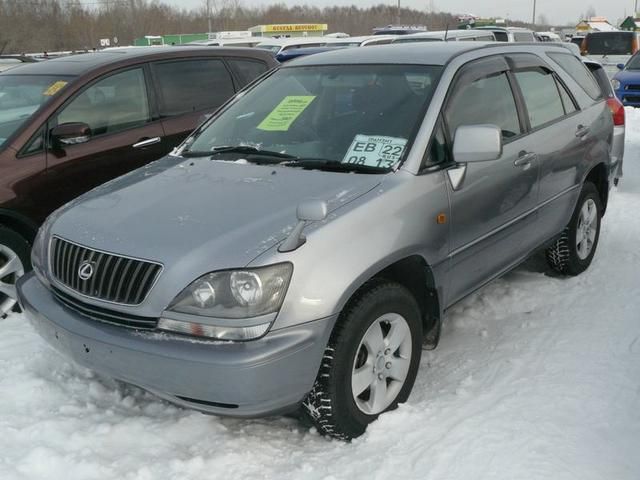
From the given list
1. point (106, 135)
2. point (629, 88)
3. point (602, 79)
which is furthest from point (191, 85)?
point (629, 88)

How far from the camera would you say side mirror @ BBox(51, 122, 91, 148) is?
4535 mm

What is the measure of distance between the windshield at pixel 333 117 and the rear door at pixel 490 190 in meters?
0.27

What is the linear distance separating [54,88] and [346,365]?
3.36 metres

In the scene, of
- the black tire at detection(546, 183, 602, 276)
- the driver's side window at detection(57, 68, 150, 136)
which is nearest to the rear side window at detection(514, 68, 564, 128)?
the black tire at detection(546, 183, 602, 276)

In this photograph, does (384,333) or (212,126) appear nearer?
(384,333)

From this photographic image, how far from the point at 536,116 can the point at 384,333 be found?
205 centimetres

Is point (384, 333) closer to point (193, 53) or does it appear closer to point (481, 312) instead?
point (481, 312)

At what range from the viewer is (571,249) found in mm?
4824

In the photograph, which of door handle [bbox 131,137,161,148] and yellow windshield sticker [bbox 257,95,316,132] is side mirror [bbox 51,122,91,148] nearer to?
door handle [bbox 131,137,161,148]

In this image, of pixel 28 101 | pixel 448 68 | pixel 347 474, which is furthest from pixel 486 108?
pixel 28 101

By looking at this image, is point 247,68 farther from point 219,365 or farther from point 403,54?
point 219,365

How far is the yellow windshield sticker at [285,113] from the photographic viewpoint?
3.80 m

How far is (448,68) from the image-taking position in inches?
143

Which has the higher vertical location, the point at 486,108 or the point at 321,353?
the point at 486,108
